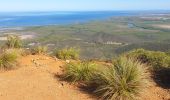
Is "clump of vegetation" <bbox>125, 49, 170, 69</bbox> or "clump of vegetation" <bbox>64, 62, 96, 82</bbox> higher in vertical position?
"clump of vegetation" <bbox>64, 62, 96, 82</bbox>

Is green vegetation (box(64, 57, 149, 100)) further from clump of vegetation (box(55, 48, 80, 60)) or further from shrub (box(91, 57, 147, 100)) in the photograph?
clump of vegetation (box(55, 48, 80, 60))

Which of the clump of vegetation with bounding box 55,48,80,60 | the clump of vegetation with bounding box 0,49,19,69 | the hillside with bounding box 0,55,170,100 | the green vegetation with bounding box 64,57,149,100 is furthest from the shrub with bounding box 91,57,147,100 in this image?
the clump of vegetation with bounding box 55,48,80,60

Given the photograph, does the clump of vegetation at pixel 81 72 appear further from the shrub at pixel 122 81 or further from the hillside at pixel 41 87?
the shrub at pixel 122 81

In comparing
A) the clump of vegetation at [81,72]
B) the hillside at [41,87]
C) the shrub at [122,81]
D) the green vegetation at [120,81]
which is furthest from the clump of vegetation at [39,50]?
the shrub at [122,81]

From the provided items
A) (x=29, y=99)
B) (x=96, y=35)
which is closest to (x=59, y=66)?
(x=29, y=99)

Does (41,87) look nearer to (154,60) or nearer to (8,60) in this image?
(8,60)

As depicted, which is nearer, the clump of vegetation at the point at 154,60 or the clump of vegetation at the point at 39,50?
the clump of vegetation at the point at 154,60

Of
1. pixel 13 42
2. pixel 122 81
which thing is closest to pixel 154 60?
pixel 122 81
